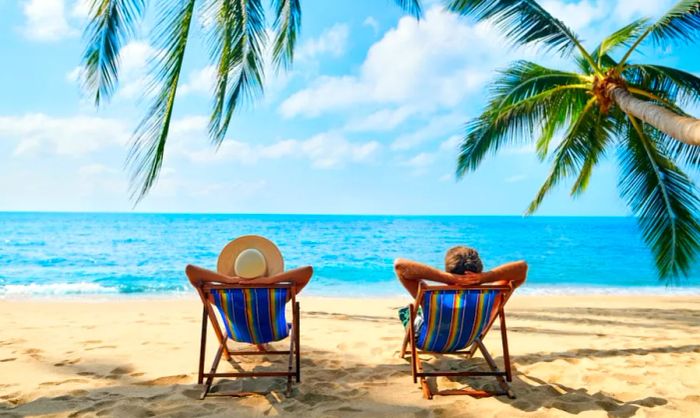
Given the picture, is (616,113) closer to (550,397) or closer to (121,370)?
(550,397)

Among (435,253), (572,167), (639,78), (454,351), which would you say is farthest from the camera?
(435,253)

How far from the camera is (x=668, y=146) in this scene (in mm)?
5910

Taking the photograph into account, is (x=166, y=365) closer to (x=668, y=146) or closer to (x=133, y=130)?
(x=133, y=130)

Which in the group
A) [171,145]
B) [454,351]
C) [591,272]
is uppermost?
[171,145]

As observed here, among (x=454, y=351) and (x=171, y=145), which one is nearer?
(x=454, y=351)

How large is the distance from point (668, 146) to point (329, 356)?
4.98m

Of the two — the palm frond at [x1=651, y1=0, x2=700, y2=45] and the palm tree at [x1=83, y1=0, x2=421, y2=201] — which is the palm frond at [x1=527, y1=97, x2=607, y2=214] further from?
the palm tree at [x1=83, y1=0, x2=421, y2=201]

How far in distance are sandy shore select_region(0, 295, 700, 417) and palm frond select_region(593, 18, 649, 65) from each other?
3248mm

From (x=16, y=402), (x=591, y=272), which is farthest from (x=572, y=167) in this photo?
(x=591, y=272)

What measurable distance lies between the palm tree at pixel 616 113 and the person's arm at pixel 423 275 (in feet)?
7.74

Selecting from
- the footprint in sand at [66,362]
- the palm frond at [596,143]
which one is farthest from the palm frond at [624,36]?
the footprint in sand at [66,362]

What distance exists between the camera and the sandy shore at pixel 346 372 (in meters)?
2.62

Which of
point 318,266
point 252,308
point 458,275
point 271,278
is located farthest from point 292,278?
point 318,266

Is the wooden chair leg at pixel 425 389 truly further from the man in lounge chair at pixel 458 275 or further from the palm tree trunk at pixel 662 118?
the palm tree trunk at pixel 662 118
